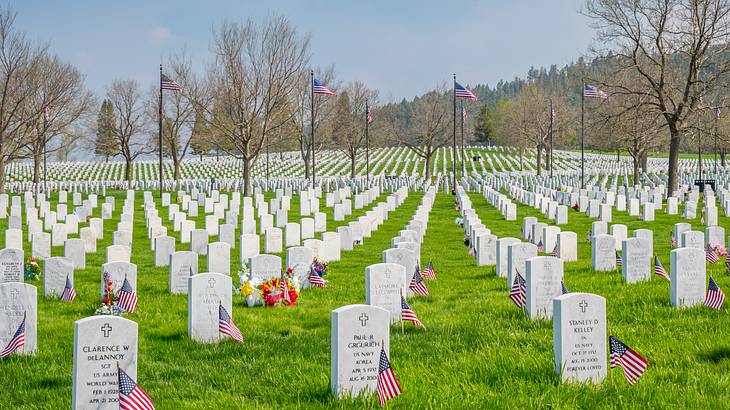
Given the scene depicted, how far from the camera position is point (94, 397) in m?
5.72

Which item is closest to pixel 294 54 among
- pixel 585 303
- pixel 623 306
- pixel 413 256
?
pixel 413 256

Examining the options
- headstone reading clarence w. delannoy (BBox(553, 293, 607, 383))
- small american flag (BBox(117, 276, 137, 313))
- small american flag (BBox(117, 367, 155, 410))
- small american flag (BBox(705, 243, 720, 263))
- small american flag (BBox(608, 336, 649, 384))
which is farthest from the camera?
small american flag (BBox(705, 243, 720, 263))

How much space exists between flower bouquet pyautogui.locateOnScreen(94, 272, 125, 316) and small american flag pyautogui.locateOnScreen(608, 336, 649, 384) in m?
6.17

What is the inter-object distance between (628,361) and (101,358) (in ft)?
14.1

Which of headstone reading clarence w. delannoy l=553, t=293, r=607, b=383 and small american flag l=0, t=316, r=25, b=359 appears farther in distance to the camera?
small american flag l=0, t=316, r=25, b=359

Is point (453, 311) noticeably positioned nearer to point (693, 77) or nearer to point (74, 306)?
point (74, 306)

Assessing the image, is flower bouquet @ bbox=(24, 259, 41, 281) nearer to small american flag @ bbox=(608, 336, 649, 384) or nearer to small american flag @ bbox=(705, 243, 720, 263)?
small american flag @ bbox=(608, 336, 649, 384)

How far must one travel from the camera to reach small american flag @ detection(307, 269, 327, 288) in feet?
40.5

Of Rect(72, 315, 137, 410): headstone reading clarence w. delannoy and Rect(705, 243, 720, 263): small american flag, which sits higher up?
Rect(72, 315, 137, 410): headstone reading clarence w. delannoy

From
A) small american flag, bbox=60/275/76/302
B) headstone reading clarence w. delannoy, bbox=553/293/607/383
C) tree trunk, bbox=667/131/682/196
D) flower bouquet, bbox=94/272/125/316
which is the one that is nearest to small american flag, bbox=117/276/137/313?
flower bouquet, bbox=94/272/125/316

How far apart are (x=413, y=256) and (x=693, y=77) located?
2407 centimetres

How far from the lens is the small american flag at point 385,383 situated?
5895 millimetres

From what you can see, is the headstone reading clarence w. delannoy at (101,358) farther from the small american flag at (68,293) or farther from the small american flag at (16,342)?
the small american flag at (68,293)

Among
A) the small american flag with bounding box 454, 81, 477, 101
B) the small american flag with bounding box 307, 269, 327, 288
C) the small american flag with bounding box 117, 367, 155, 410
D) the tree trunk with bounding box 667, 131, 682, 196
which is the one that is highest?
the small american flag with bounding box 454, 81, 477, 101
